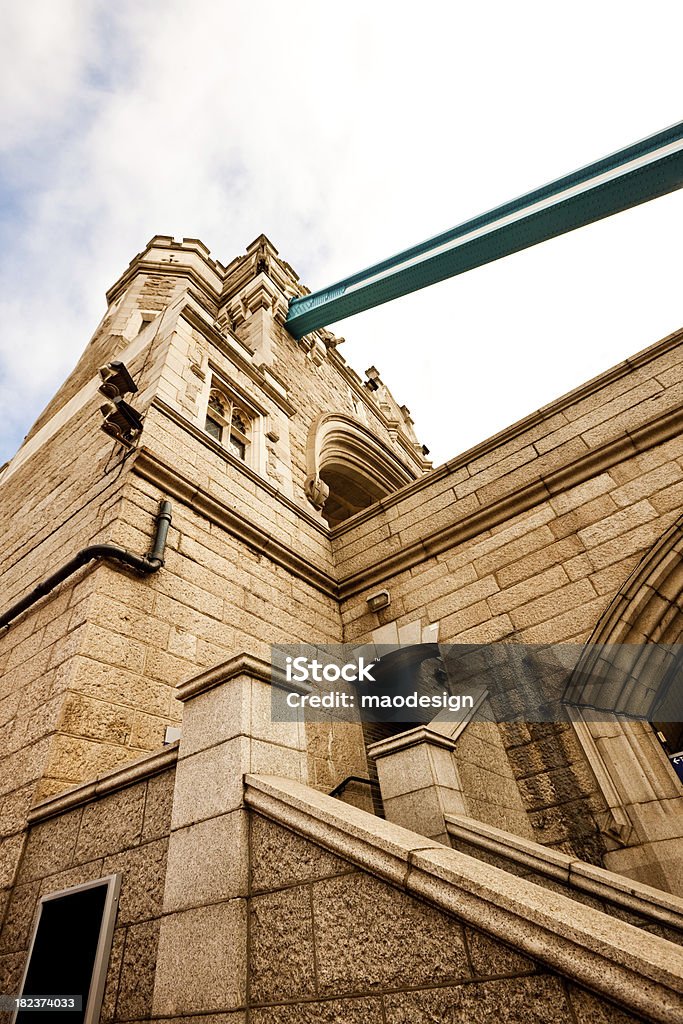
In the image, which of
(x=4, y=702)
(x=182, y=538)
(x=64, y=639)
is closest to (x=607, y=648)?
(x=182, y=538)

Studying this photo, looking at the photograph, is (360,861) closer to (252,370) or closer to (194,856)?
(194,856)

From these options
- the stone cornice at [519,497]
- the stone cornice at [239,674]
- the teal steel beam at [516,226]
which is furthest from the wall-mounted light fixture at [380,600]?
the teal steel beam at [516,226]

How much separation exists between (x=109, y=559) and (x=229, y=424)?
12.2 feet

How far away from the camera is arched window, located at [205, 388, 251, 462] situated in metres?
7.25

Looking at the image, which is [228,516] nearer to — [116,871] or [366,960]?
[116,871]

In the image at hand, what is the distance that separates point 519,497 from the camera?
5.80 metres

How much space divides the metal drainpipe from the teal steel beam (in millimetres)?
9855

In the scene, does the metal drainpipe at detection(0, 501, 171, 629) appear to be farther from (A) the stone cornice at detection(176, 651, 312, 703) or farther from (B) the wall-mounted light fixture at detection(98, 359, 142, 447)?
(A) the stone cornice at detection(176, 651, 312, 703)

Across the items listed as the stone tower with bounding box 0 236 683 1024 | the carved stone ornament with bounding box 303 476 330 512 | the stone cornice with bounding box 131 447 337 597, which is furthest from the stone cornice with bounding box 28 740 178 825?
the carved stone ornament with bounding box 303 476 330 512

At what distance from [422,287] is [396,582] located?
10.7 metres

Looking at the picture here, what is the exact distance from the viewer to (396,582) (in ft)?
21.4

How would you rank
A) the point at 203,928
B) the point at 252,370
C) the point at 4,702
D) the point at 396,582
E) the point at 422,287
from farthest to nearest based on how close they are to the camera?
the point at 422,287 < the point at 252,370 < the point at 396,582 < the point at 4,702 < the point at 203,928

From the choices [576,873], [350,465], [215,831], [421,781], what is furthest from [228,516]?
[350,465]

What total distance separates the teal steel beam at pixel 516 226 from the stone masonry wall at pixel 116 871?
12.4m
